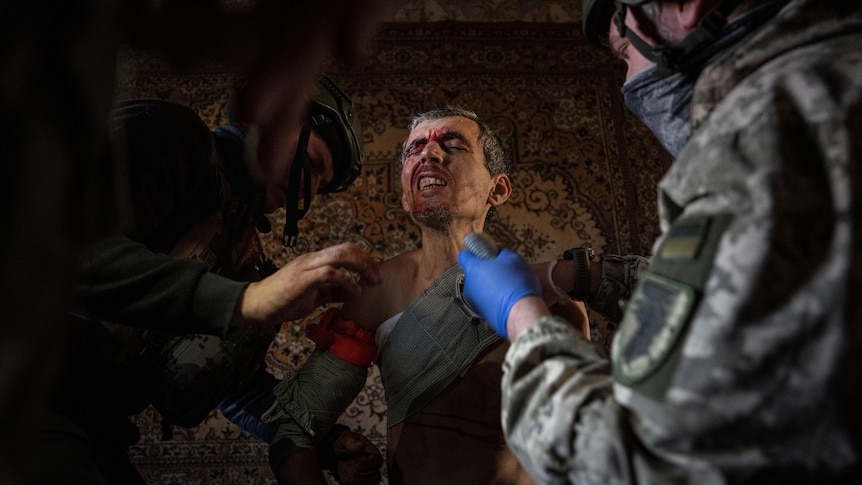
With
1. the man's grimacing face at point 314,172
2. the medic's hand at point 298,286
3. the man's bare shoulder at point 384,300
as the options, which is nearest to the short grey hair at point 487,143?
the man's grimacing face at point 314,172

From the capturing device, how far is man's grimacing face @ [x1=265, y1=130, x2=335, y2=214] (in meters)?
1.67

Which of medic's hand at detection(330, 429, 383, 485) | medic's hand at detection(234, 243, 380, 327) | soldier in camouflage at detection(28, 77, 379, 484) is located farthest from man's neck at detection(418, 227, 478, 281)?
medic's hand at detection(234, 243, 380, 327)

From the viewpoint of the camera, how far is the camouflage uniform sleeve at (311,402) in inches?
58.2

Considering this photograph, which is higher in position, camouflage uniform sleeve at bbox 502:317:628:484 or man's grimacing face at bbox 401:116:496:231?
man's grimacing face at bbox 401:116:496:231

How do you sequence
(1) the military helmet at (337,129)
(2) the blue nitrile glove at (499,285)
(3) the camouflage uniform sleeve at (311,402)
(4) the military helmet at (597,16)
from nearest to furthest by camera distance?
(2) the blue nitrile glove at (499,285) → (4) the military helmet at (597,16) → (3) the camouflage uniform sleeve at (311,402) → (1) the military helmet at (337,129)

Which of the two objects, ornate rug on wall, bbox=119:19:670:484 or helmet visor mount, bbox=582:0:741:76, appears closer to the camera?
helmet visor mount, bbox=582:0:741:76

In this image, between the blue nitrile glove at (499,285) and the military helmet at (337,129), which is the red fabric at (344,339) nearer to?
the military helmet at (337,129)

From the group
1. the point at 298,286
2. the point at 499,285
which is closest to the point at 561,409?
the point at 499,285

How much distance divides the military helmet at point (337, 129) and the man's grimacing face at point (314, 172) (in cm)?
2

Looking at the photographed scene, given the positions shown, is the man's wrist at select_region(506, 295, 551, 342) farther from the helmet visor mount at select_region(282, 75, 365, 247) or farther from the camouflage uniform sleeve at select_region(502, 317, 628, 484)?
the helmet visor mount at select_region(282, 75, 365, 247)

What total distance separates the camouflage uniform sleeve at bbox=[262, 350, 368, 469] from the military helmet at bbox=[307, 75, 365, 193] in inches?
22.0

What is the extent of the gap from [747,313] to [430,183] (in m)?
1.23

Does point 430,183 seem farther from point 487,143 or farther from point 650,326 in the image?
point 650,326

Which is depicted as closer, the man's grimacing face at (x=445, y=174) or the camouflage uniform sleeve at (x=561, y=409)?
the camouflage uniform sleeve at (x=561, y=409)
